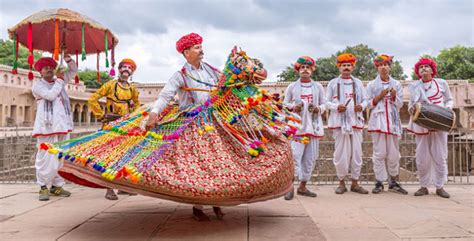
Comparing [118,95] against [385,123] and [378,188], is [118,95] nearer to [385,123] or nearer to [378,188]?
[385,123]

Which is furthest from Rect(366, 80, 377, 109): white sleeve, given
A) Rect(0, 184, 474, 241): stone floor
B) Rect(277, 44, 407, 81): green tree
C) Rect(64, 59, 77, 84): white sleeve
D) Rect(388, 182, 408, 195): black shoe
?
Rect(277, 44, 407, 81): green tree

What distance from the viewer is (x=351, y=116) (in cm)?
560

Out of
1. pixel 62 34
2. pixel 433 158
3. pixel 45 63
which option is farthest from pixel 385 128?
pixel 62 34

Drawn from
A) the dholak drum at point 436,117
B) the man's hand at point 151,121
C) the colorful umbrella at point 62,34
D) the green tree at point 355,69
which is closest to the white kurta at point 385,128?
the dholak drum at point 436,117

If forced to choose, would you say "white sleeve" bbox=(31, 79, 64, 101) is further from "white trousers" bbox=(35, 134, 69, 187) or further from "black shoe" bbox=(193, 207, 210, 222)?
"black shoe" bbox=(193, 207, 210, 222)

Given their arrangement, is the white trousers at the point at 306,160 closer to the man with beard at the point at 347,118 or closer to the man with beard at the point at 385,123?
the man with beard at the point at 347,118

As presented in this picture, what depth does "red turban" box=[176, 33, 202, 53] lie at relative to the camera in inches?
157

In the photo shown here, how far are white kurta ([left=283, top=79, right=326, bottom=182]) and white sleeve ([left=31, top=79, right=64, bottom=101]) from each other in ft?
10.4

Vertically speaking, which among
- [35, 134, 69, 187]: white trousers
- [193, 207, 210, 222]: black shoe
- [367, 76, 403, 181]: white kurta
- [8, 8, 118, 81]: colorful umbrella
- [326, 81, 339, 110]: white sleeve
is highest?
[8, 8, 118, 81]: colorful umbrella

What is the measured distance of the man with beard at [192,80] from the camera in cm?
389

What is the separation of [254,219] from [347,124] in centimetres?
231

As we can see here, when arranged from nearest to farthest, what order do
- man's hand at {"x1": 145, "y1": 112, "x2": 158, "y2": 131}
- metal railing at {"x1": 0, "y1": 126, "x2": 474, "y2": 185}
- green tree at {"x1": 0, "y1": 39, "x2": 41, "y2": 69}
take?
1. man's hand at {"x1": 145, "y1": 112, "x2": 158, "y2": 131}
2. metal railing at {"x1": 0, "y1": 126, "x2": 474, "y2": 185}
3. green tree at {"x1": 0, "y1": 39, "x2": 41, "y2": 69}

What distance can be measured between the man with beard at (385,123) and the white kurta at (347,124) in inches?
7.8

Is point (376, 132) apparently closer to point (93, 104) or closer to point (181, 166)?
point (181, 166)
